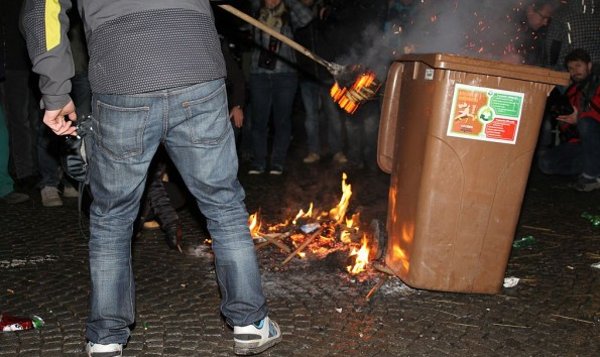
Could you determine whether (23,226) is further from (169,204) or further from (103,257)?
(103,257)

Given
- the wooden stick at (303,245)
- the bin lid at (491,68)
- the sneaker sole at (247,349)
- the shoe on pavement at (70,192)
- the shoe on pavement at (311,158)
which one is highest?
the bin lid at (491,68)

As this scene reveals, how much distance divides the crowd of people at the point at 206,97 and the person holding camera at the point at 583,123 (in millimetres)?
16

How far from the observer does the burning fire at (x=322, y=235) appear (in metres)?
4.35

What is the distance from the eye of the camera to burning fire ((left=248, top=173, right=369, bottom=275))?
14.3ft

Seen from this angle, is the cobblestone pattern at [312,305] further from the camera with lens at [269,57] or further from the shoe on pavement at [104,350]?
the camera with lens at [269,57]

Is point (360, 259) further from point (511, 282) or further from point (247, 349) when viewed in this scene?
point (247, 349)

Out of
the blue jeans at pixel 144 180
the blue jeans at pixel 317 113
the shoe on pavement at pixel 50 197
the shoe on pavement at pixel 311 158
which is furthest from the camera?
the shoe on pavement at pixel 311 158

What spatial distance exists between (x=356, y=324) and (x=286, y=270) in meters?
0.95

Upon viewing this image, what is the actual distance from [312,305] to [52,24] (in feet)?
7.15

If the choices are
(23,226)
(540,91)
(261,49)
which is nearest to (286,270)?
(540,91)

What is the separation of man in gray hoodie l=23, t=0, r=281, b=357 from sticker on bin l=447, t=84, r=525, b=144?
4.73 ft

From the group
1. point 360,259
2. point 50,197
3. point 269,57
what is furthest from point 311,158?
point 360,259

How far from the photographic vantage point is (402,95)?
155 inches

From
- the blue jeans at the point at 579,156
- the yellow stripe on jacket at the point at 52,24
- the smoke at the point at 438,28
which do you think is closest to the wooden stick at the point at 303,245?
the smoke at the point at 438,28
